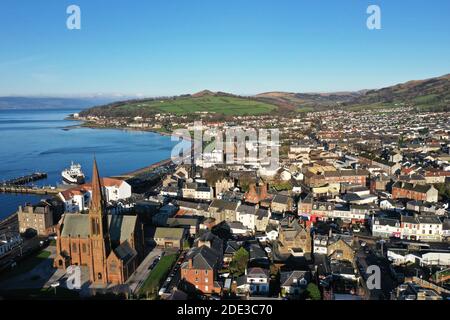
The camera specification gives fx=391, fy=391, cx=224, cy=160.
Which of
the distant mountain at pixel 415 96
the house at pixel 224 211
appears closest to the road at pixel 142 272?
the house at pixel 224 211

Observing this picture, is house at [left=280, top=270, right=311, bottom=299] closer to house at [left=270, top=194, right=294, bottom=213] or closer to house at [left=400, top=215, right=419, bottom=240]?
house at [left=400, top=215, right=419, bottom=240]

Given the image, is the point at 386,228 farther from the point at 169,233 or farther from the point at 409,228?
the point at 169,233

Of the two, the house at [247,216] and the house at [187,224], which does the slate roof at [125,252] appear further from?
the house at [247,216]

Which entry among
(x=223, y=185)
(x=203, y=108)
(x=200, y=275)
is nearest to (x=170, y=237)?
(x=200, y=275)
